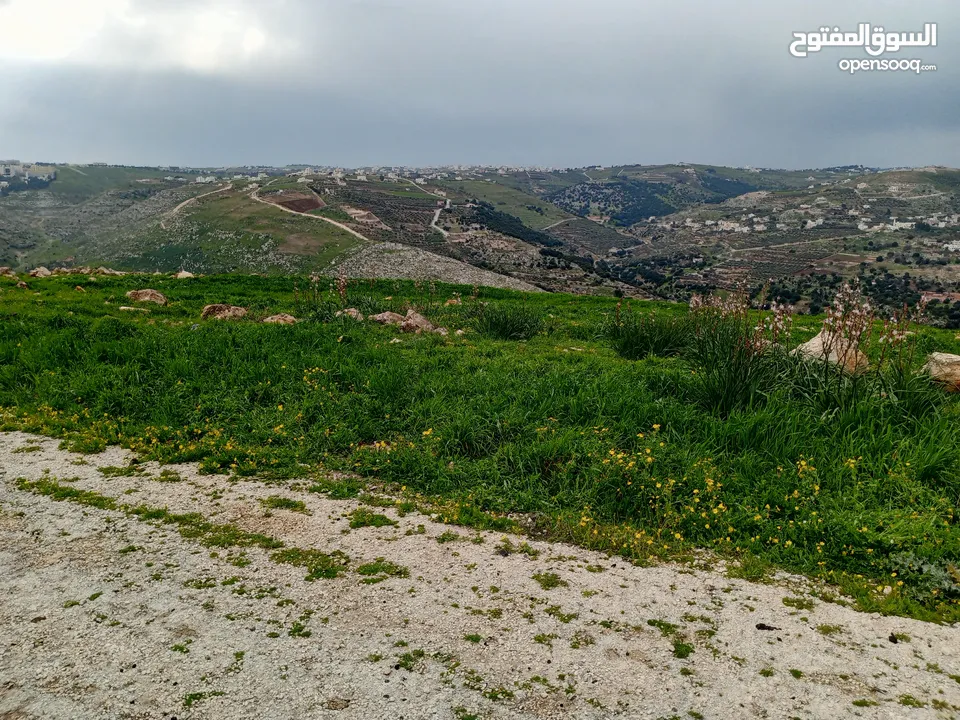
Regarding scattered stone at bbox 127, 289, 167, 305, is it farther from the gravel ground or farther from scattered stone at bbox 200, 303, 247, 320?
the gravel ground

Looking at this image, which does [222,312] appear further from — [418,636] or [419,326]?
[418,636]

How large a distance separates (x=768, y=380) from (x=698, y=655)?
669 cm

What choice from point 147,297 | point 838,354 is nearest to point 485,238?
point 147,297

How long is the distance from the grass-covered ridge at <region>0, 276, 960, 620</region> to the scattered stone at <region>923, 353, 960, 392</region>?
104 centimetres

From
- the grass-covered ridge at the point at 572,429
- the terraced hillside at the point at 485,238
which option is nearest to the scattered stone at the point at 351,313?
the grass-covered ridge at the point at 572,429

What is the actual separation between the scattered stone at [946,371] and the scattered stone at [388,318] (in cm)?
1321

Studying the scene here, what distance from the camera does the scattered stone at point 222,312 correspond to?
17562mm

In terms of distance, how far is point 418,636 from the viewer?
4.80 metres

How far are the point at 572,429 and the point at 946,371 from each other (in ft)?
24.2

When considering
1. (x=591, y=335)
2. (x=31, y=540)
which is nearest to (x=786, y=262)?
(x=591, y=335)

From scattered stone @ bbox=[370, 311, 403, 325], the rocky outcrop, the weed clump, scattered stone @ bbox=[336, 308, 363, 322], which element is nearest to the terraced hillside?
the weed clump

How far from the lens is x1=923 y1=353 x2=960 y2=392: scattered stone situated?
9992 mm

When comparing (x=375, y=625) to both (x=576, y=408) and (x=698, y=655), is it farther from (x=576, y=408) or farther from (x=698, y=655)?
(x=576, y=408)

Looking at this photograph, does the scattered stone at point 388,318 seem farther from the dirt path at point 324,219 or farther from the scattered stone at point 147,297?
the dirt path at point 324,219
